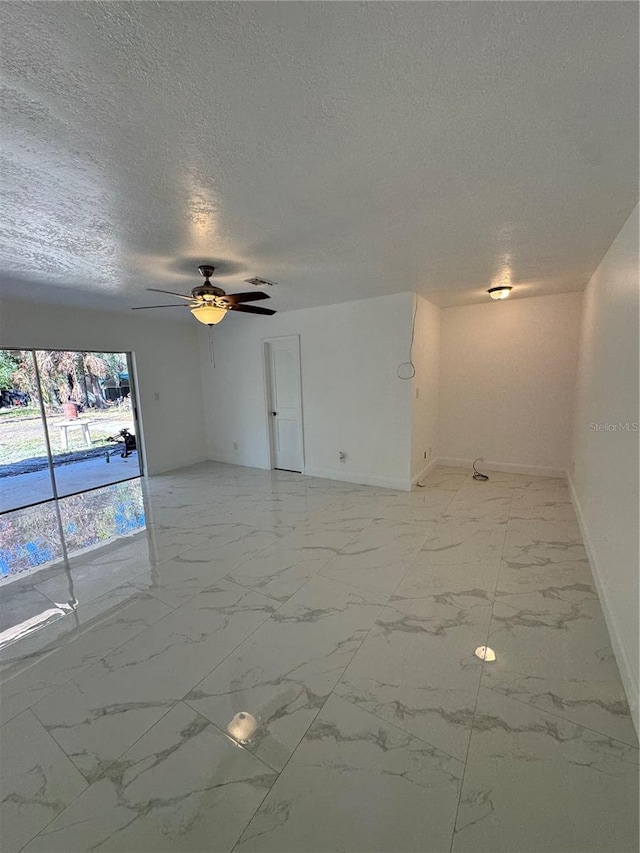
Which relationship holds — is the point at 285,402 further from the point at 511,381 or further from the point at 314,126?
the point at 314,126

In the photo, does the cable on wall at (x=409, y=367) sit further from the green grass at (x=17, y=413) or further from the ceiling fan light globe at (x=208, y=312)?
the green grass at (x=17, y=413)

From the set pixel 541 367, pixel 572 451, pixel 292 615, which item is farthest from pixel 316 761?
pixel 541 367

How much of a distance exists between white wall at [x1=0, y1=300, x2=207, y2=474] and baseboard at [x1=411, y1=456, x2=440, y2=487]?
3914 mm

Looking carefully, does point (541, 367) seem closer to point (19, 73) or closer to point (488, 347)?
point (488, 347)

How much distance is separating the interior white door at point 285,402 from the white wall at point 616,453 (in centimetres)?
351

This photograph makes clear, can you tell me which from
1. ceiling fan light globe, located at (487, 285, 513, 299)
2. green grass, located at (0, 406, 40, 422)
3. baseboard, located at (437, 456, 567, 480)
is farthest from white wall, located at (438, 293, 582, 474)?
green grass, located at (0, 406, 40, 422)

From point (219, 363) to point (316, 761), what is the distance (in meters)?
5.52

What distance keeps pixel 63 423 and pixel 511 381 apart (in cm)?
708

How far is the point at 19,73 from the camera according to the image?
1.08m

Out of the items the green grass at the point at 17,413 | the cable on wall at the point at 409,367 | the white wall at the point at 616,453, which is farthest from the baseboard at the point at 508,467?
the green grass at the point at 17,413

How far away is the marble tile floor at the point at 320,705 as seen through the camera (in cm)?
120
